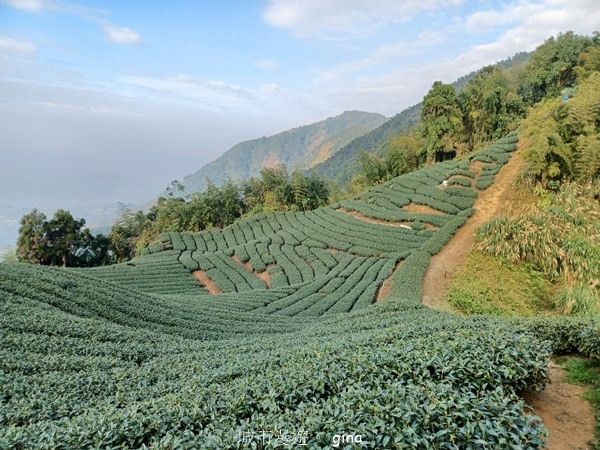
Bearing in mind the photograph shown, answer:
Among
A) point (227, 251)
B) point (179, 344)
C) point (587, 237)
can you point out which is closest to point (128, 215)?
point (227, 251)

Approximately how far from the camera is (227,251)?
27859 millimetres

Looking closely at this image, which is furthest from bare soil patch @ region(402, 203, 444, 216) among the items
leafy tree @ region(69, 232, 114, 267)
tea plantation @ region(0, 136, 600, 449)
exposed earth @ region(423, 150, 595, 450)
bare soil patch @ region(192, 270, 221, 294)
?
leafy tree @ region(69, 232, 114, 267)

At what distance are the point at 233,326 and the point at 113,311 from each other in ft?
12.9

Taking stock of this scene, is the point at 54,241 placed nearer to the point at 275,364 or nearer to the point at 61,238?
the point at 61,238

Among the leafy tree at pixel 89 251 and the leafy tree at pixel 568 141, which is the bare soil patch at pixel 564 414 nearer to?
the leafy tree at pixel 568 141

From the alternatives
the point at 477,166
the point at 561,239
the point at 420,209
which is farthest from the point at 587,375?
the point at 477,166

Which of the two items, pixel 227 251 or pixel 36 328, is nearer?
pixel 36 328

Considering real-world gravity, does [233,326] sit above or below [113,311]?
below

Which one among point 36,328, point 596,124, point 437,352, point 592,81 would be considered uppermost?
point 592,81

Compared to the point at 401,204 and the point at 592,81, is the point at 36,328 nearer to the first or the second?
the point at 401,204

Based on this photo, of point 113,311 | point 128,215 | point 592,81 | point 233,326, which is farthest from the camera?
point 128,215

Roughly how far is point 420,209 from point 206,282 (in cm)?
1714

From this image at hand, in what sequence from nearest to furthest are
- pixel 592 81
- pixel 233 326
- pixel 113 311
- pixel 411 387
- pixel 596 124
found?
1. pixel 411 387
2. pixel 113 311
3. pixel 233 326
4. pixel 596 124
5. pixel 592 81

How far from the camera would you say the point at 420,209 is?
27734 millimetres
